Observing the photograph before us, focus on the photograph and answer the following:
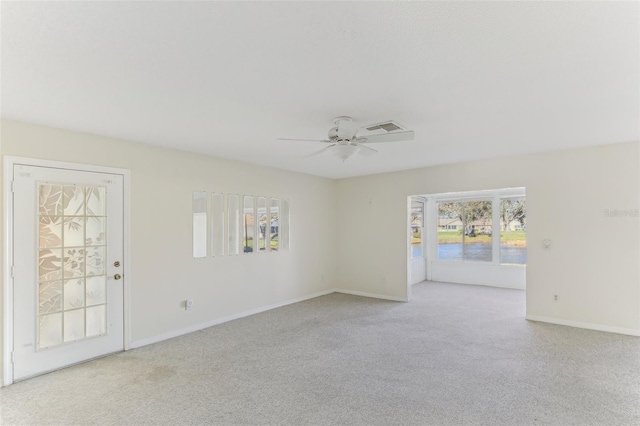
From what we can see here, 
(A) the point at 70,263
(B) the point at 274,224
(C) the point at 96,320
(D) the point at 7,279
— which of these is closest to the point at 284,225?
(B) the point at 274,224

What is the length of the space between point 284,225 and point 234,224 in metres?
1.17

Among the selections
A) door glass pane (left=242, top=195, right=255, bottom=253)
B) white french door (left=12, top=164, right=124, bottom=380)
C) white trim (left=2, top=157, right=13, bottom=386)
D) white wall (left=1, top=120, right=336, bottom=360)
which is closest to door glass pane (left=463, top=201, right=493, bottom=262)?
white wall (left=1, top=120, right=336, bottom=360)

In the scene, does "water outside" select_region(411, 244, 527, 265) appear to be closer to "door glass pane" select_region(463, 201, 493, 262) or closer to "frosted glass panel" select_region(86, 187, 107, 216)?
"door glass pane" select_region(463, 201, 493, 262)

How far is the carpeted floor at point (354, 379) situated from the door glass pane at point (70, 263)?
1.45 feet

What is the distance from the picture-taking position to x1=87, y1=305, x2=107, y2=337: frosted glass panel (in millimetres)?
3635

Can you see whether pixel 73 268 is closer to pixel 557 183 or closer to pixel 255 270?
pixel 255 270

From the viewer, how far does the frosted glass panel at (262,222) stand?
5.66 m

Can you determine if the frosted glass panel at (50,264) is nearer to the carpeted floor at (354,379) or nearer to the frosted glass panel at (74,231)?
the frosted glass panel at (74,231)

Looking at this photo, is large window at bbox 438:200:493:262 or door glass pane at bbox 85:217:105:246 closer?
door glass pane at bbox 85:217:105:246

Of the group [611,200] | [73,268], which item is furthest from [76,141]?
[611,200]

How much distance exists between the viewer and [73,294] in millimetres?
3518

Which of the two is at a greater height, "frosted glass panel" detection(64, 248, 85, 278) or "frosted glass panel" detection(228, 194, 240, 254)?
"frosted glass panel" detection(228, 194, 240, 254)

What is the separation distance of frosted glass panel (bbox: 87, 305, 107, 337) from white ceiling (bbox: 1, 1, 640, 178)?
78.5 inches

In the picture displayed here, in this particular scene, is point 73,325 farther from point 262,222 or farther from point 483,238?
point 483,238
